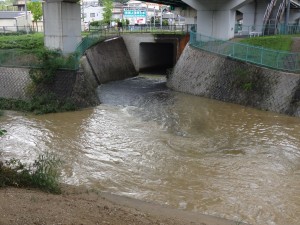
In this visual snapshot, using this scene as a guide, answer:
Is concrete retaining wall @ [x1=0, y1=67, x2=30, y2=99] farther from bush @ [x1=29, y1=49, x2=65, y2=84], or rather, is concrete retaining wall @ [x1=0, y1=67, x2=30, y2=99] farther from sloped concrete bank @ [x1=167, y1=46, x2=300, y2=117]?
sloped concrete bank @ [x1=167, y1=46, x2=300, y2=117]

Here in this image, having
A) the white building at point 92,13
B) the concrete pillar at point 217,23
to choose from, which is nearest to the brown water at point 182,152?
the concrete pillar at point 217,23

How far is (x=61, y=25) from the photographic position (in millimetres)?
25188

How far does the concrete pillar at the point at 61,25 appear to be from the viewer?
2503 cm

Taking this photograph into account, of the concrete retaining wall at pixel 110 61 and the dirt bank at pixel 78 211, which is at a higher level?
the concrete retaining wall at pixel 110 61

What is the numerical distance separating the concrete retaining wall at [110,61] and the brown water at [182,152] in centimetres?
730

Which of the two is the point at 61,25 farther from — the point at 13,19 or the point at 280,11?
the point at 13,19

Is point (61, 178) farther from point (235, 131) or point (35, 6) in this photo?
point (35, 6)

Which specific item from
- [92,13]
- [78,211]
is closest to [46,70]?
[78,211]

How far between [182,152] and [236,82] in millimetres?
9900

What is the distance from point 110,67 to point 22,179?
24730 millimetres

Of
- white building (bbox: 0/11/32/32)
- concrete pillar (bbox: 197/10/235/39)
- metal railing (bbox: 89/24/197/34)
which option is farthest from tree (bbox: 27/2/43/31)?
concrete pillar (bbox: 197/10/235/39)

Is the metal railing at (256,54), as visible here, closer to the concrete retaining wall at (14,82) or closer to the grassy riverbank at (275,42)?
the grassy riverbank at (275,42)

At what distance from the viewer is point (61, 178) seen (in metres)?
11.9

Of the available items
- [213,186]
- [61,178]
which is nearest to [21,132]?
[61,178]
